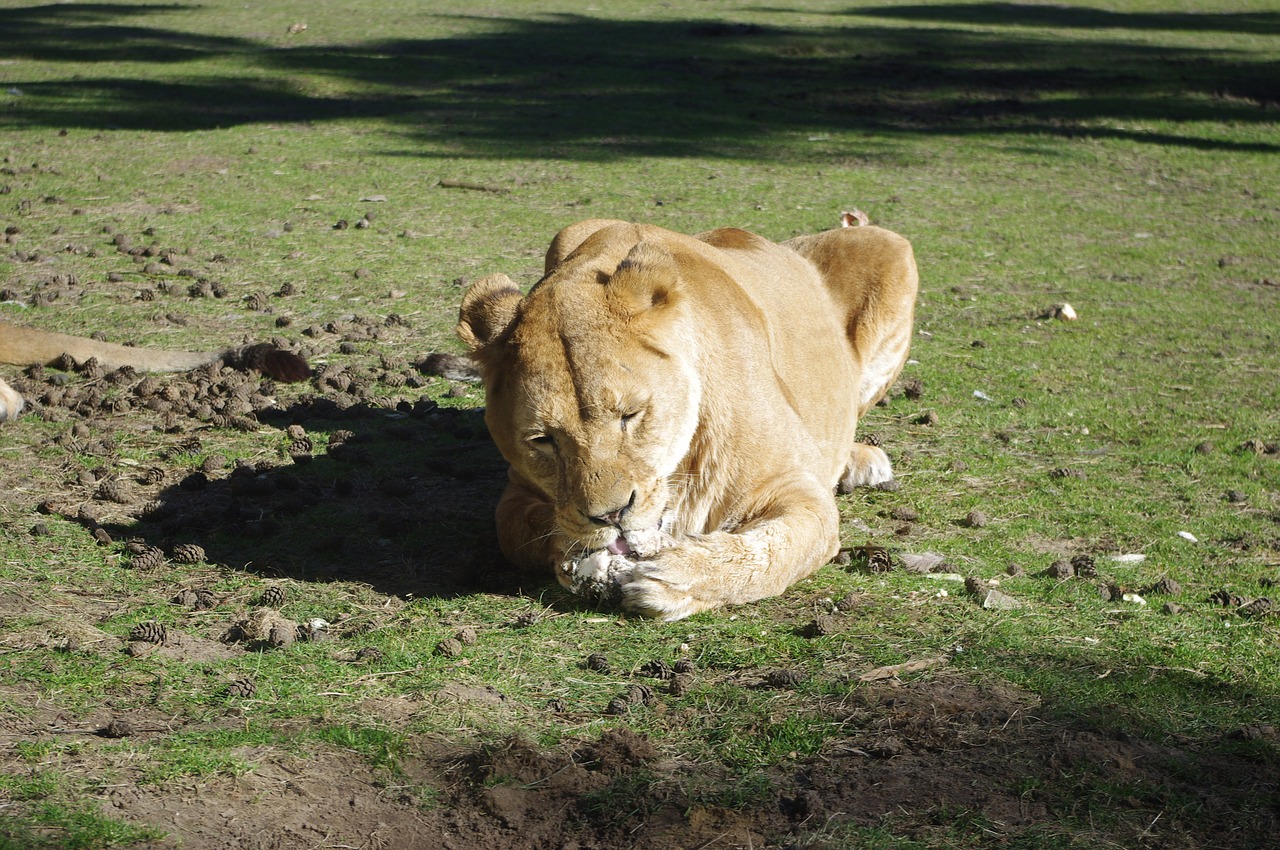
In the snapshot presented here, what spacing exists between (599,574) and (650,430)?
1.66 feet

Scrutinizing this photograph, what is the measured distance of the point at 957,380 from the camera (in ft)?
24.1

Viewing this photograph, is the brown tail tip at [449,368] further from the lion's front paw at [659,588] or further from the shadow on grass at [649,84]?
the shadow on grass at [649,84]

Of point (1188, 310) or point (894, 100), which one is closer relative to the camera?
point (1188, 310)

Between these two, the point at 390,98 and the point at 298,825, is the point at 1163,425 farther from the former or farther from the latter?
the point at 390,98

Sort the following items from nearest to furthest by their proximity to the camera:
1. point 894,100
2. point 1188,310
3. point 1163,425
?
1. point 1163,425
2. point 1188,310
3. point 894,100

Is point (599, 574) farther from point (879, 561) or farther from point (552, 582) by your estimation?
point (879, 561)

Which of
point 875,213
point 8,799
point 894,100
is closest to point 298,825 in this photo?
point 8,799

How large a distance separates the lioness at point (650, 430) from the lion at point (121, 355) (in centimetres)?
233

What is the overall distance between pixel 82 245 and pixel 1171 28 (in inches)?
865

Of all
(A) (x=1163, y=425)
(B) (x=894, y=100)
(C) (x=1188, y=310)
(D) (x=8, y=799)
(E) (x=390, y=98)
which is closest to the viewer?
(D) (x=8, y=799)

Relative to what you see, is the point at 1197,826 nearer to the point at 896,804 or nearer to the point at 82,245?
the point at 896,804

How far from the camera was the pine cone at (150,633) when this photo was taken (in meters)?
3.80

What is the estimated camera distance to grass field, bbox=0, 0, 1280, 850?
10.2ft

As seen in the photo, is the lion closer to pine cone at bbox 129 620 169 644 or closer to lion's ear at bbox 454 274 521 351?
lion's ear at bbox 454 274 521 351
